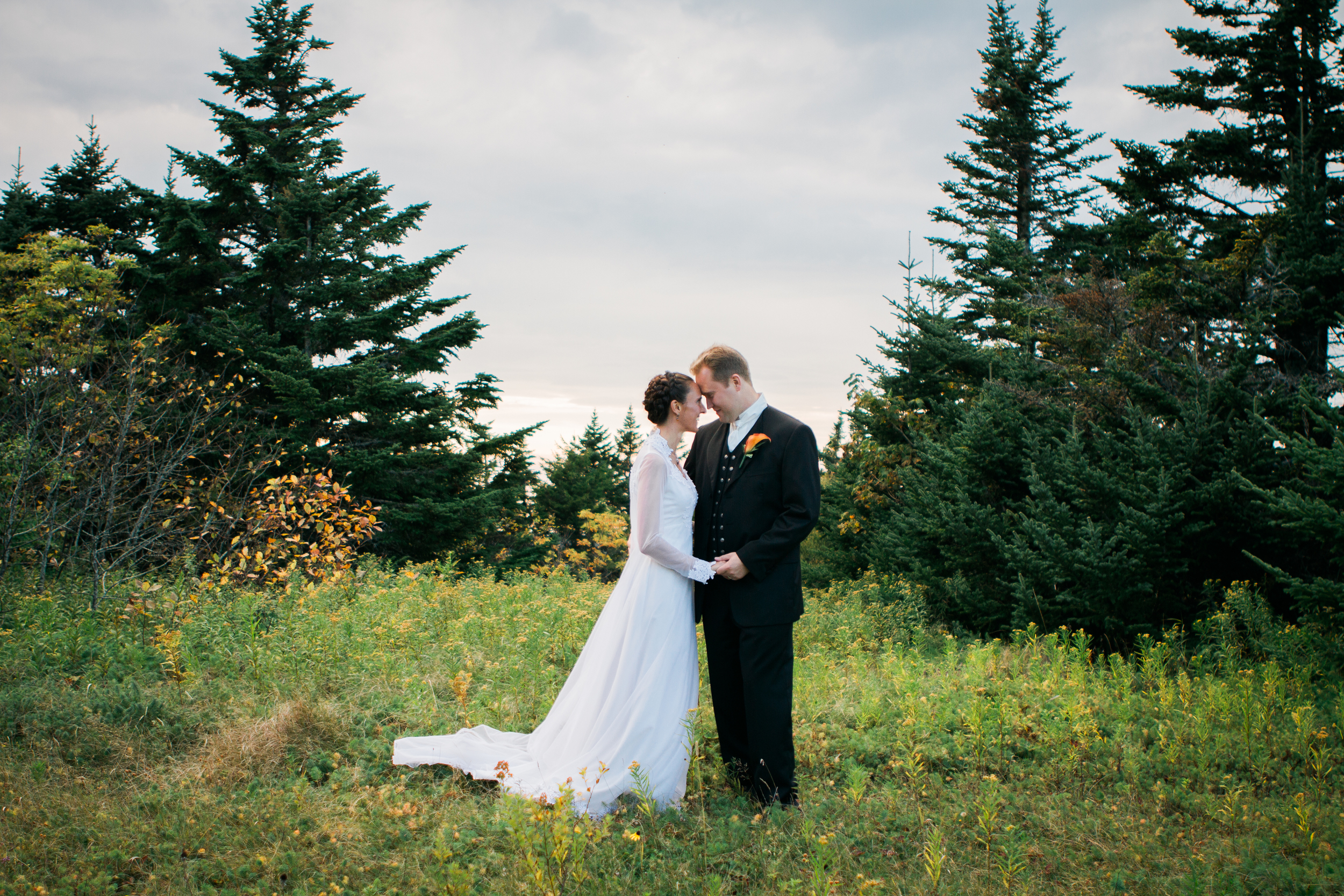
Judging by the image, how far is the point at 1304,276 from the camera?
7.78 m

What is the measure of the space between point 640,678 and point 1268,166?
1156cm

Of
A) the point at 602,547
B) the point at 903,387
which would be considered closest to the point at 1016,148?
the point at 903,387

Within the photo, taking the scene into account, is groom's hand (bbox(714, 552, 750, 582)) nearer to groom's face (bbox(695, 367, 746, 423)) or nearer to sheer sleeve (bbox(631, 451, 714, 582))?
sheer sleeve (bbox(631, 451, 714, 582))

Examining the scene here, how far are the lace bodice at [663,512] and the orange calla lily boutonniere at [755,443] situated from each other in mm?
412

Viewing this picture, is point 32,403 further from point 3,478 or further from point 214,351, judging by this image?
point 214,351

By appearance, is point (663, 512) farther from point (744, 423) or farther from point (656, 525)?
point (744, 423)

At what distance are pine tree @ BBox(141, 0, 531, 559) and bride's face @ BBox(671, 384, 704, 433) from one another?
48.7 feet

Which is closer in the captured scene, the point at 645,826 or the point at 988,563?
the point at 645,826

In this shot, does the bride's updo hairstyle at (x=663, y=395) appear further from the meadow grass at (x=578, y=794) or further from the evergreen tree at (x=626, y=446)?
the evergreen tree at (x=626, y=446)

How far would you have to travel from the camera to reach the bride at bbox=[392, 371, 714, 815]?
3.97 metres

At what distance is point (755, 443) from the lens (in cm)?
410

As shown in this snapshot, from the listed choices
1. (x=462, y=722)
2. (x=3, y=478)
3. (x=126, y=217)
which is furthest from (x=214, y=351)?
(x=462, y=722)

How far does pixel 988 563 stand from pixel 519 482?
13980 millimetres

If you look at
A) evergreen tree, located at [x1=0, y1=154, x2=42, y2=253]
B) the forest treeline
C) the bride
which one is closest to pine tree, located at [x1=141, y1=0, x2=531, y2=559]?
the forest treeline
